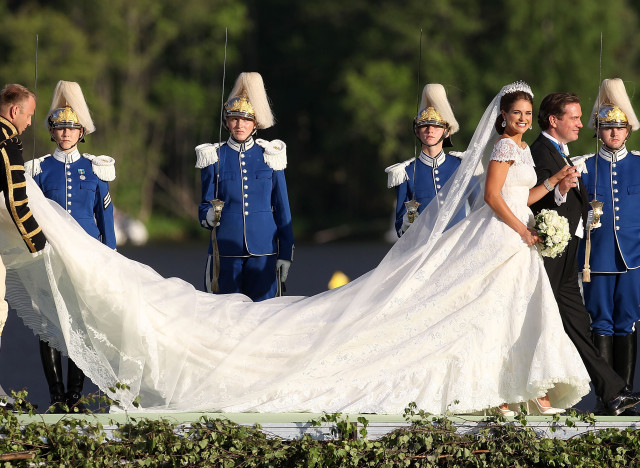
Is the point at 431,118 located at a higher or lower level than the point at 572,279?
higher

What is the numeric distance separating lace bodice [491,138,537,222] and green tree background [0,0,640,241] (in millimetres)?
27972

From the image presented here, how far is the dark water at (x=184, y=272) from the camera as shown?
36.9ft

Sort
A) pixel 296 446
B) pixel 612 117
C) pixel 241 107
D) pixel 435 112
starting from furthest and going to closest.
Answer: pixel 435 112, pixel 241 107, pixel 612 117, pixel 296 446

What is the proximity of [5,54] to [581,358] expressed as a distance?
1399 inches

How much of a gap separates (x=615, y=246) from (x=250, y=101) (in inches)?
98.9

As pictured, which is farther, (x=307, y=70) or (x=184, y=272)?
(x=307, y=70)

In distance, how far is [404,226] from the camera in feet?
30.5

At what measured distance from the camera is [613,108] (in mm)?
8742

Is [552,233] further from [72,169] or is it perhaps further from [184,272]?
[184,272]

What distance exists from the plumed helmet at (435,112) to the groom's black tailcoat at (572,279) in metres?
1.62

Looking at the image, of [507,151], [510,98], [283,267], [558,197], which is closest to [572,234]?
[558,197]

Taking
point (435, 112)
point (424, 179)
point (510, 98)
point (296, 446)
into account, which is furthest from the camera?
point (424, 179)

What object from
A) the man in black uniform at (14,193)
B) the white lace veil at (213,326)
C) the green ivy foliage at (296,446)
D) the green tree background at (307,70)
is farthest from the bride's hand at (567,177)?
the green tree background at (307,70)

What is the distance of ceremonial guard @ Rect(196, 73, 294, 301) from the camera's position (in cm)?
920
